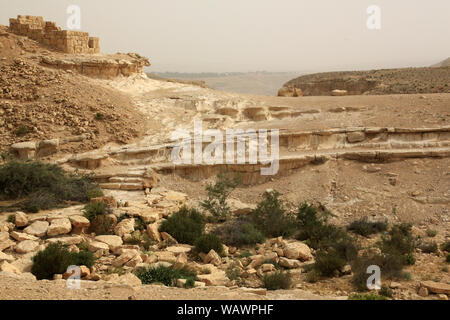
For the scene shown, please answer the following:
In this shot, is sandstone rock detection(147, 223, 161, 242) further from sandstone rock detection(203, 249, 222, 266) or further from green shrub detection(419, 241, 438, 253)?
green shrub detection(419, 241, 438, 253)

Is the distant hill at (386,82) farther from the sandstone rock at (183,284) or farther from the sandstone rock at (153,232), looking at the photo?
the sandstone rock at (183,284)

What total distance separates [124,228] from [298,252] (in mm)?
3896

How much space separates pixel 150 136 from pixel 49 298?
30.5 ft

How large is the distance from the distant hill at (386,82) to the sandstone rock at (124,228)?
77.0 feet

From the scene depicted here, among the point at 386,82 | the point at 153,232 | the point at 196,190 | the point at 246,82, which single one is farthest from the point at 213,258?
the point at 246,82

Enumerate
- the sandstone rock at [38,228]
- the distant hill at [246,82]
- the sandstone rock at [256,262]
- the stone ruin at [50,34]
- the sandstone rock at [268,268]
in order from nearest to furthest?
1. the sandstone rock at [268,268]
2. the sandstone rock at [256,262]
3. the sandstone rock at [38,228]
4. the stone ruin at [50,34]
5. the distant hill at [246,82]

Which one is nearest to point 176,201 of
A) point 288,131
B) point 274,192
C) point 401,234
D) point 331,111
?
point 274,192

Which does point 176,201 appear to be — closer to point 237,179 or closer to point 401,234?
point 237,179

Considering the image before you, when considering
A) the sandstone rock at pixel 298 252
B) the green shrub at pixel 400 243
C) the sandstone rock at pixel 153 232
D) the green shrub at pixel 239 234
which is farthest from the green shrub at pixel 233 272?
the green shrub at pixel 400 243

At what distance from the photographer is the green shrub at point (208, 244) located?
8.59m

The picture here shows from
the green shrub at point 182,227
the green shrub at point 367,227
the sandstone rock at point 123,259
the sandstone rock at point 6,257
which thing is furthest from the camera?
the green shrub at point 367,227

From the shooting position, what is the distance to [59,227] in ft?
28.5

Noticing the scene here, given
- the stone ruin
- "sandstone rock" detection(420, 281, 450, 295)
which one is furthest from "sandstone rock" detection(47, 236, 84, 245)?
the stone ruin

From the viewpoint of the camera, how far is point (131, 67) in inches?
689
